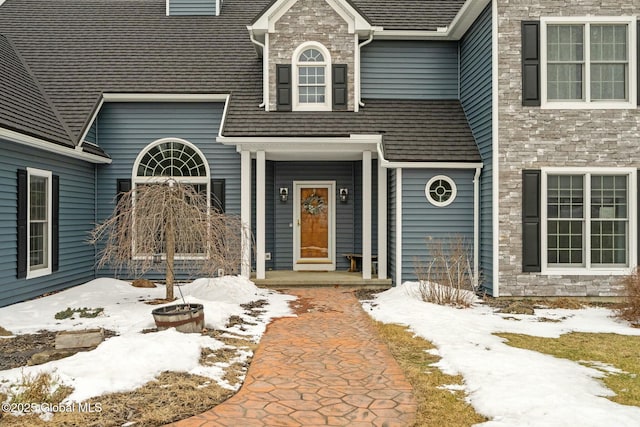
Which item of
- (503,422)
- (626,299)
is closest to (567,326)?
(626,299)

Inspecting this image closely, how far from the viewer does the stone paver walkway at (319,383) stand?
4.09m

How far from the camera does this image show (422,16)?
12.2m

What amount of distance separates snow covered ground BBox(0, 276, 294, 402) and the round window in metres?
3.73

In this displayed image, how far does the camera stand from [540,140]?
30.9 ft

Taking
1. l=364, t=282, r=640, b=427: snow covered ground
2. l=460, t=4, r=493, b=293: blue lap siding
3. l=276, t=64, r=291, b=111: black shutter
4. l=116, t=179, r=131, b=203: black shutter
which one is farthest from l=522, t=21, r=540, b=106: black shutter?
l=116, t=179, r=131, b=203: black shutter

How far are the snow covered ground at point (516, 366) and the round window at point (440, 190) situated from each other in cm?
254

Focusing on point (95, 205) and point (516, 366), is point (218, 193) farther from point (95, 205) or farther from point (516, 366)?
point (516, 366)

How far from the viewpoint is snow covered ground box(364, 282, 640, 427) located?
3947mm

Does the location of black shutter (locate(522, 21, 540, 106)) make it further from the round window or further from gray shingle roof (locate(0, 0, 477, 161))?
the round window

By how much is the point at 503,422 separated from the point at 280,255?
31.7 feet

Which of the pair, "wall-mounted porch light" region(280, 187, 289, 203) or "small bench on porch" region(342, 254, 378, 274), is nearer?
"small bench on porch" region(342, 254, 378, 274)

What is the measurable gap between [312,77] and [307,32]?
1027 mm

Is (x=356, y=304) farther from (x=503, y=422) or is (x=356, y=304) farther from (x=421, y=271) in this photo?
(x=503, y=422)

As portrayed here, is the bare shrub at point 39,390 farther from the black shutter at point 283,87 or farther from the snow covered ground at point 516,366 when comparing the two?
the black shutter at point 283,87
